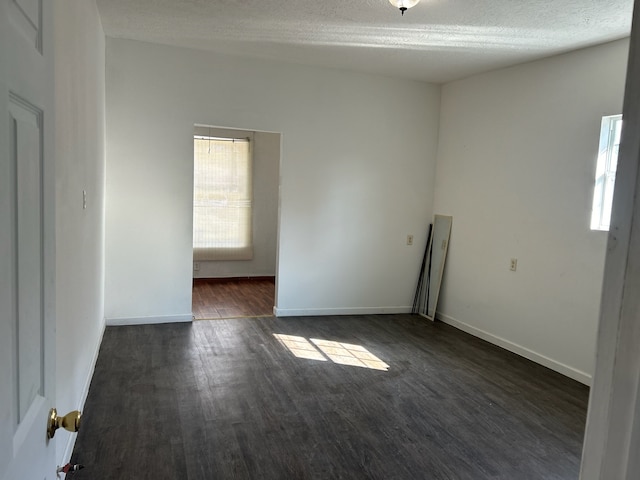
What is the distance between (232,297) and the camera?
5.93 meters

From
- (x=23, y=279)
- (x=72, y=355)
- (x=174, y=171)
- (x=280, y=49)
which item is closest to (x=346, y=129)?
(x=280, y=49)

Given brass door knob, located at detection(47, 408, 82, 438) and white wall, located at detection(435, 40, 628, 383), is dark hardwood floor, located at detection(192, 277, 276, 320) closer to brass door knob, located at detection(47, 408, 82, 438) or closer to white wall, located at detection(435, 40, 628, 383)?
white wall, located at detection(435, 40, 628, 383)

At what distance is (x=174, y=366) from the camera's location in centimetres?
347

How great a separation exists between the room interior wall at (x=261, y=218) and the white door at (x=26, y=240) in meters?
5.93

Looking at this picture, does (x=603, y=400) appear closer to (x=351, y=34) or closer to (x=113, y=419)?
(x=113, y=419)

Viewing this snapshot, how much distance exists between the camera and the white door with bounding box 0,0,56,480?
65cm

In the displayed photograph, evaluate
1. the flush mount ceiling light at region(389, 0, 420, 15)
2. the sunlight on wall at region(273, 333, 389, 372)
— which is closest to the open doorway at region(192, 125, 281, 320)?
the sunlight on wall at region(273, 333, 389, 372)

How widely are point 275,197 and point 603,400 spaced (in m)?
6.61

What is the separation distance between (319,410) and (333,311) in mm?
2299

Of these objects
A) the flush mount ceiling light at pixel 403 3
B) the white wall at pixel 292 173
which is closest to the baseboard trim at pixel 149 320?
the white wall at pixel 292 173

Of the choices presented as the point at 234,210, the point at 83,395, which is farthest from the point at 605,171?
the point at 234,210

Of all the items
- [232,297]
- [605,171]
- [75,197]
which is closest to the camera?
[75,197]

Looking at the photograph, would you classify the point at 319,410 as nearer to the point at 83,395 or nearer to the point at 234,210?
the point at 83,395

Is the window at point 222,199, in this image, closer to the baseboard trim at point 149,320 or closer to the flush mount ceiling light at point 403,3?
the baseboard trim at point 149,320
